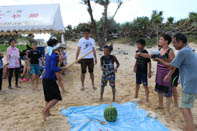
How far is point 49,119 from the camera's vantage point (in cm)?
362

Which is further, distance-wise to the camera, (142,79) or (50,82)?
(142,79)

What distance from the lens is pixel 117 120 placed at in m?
3.62

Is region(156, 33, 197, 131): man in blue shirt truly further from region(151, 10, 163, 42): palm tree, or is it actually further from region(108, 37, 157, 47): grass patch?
region(151, 10, 163, 42): palm tree

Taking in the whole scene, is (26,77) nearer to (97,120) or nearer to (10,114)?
(10,114)

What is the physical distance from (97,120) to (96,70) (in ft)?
17.9

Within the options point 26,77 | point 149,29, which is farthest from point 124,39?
point 26,77

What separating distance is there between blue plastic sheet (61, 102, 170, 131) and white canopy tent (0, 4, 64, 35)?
4230mm

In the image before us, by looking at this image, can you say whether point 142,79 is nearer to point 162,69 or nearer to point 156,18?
point 162,69

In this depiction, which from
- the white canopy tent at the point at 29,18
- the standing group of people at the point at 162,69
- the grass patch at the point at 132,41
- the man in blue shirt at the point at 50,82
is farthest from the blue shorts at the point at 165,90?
the grass patch at the point at 132,41

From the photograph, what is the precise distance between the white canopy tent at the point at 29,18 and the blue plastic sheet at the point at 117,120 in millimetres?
4230

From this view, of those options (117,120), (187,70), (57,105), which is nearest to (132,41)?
(57,105)

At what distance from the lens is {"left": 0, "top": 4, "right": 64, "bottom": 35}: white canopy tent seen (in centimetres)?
715

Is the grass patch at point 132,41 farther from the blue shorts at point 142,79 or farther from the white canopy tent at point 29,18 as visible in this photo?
the blue shorts at point 142,79

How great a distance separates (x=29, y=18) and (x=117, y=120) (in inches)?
227
